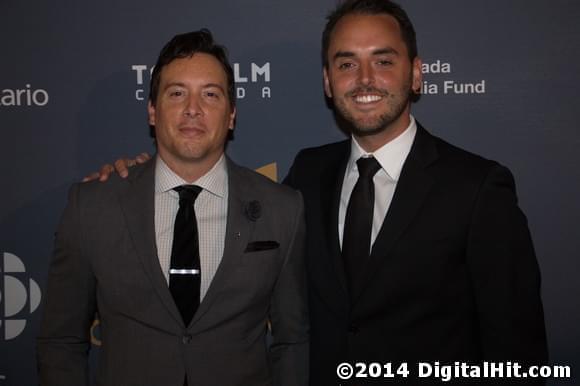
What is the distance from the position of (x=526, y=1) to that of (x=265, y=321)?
7.07ft

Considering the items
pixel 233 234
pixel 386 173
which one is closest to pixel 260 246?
pixel 233 234

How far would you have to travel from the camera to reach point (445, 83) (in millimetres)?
2686

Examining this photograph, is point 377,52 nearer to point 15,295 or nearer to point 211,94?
point 211,94

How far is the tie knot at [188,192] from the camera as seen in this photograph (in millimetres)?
1998

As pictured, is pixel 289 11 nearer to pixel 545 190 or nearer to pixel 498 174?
pixel 498 174

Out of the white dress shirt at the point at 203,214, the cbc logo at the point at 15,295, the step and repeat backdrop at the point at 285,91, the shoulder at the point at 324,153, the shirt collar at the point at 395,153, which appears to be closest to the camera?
the white dress shirt at the point at 203,214

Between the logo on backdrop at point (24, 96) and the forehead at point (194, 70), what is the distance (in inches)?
42.6

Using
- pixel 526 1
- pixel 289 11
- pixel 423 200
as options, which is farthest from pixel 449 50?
pixel 423 200

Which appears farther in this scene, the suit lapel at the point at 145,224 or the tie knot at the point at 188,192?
the tie knot at the point at 188,192

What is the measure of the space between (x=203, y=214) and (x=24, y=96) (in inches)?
57.8

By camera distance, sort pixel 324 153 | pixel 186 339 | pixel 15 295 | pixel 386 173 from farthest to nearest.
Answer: pixel 15 295 → pixel 324 153 → pixel 386 173 → pixel 186 339

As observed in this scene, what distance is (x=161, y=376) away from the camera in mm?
1874

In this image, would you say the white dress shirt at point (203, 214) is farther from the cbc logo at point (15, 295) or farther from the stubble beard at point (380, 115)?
the cbc logo at point (15, 295)

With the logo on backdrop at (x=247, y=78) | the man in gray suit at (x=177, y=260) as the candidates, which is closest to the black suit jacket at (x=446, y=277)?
the man in gray suit at (x=177, y=260)
